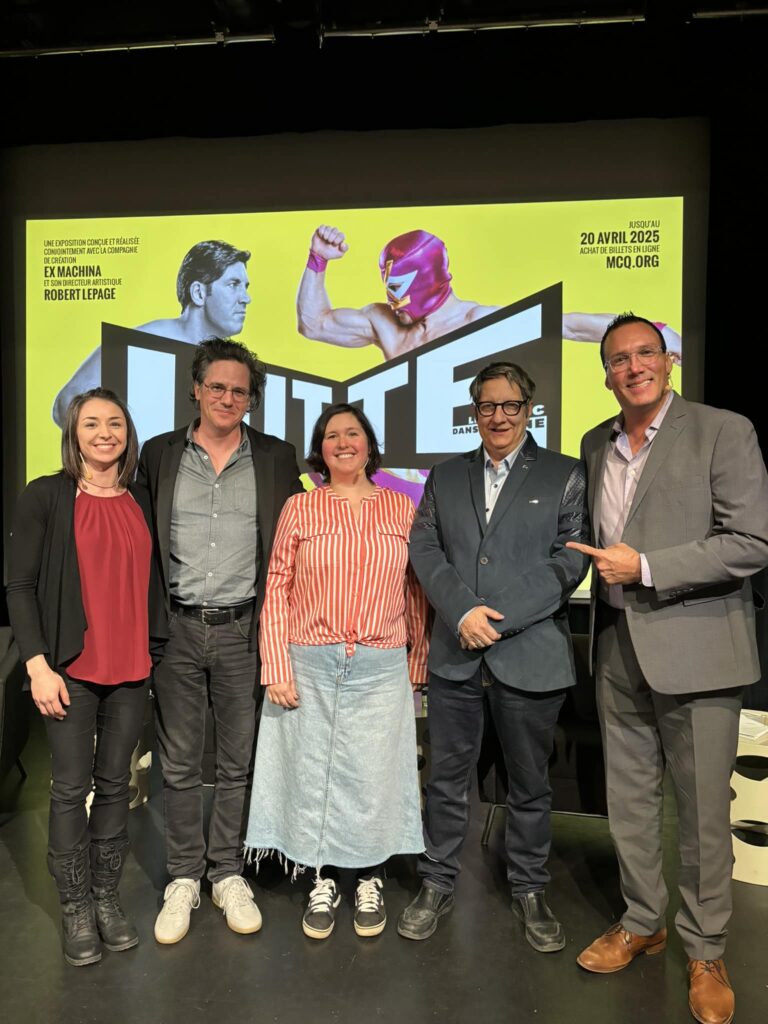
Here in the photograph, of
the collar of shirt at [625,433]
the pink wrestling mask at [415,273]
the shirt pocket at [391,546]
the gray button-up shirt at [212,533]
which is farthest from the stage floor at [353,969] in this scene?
the pink wrestling mask at [415,273]

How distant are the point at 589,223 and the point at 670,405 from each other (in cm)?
236

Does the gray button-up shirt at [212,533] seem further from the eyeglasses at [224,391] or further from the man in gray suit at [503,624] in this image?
the man in gray suit at [503,624]

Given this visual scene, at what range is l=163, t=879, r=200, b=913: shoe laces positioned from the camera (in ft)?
7.41

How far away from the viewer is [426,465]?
423 centimetres

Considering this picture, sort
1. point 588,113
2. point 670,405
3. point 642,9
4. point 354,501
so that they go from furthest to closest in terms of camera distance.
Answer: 1. point 588,113
2. point 642,9
3. point 354,501
4. point 670,405

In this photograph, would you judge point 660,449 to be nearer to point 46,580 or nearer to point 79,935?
point 46,580

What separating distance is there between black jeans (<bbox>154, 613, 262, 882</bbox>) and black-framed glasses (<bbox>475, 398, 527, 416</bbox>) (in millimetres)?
975

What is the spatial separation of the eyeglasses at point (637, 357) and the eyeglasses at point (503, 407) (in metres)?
0.29

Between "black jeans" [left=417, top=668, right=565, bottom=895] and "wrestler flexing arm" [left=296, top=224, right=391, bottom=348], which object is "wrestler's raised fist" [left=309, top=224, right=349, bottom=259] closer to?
"wrestler flexing arm" [left=296, top=224, right=391, bottom=348]

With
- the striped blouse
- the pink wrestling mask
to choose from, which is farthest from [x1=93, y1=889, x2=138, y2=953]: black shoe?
the pink wrestling mask

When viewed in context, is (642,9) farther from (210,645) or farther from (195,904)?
(195,904)

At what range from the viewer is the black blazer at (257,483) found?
2.27 metres

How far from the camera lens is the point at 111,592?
2.09m

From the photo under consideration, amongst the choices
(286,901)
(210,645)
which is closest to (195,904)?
(286,901)
